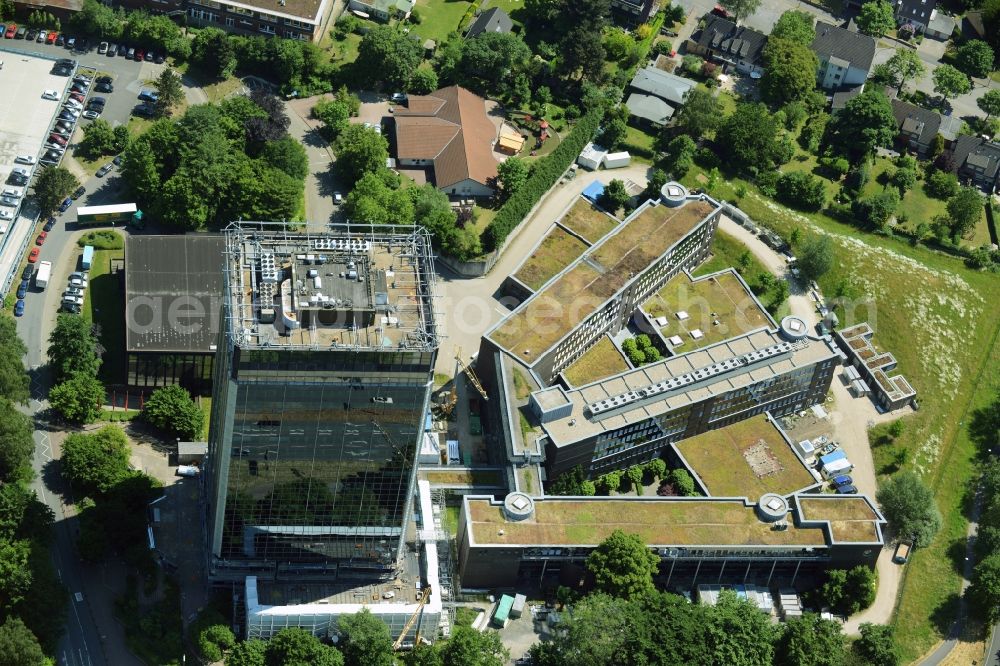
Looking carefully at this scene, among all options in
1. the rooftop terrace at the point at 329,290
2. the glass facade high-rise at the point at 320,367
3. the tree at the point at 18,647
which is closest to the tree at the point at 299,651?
the glass facade high-rise at the point at 320,367

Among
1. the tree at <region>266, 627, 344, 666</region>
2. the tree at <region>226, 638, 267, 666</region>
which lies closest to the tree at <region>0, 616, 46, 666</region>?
the tree at <region>226, 638, 267, 666</region>

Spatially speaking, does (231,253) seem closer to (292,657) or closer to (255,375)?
(255,375)

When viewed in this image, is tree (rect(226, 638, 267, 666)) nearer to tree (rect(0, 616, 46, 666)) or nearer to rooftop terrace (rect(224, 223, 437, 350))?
tree (rect(0, 616, 46, 666))

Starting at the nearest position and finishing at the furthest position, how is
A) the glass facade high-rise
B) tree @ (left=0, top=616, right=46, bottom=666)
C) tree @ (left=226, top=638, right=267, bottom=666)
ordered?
the glass facade high-rise → tree @ (left=0, top=616, right=46, bottom=666) → tree @ (left=226, top=638, right=267, bottom=666)

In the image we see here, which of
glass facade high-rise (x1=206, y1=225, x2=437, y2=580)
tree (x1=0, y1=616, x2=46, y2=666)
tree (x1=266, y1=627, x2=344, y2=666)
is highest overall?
glass facade high-rise (x1=206, y1=225, x2=437, y2=580)

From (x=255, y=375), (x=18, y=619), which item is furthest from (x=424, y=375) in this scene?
(x=18, y=619)

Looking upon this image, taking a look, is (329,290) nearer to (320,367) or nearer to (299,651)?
(320,367)
